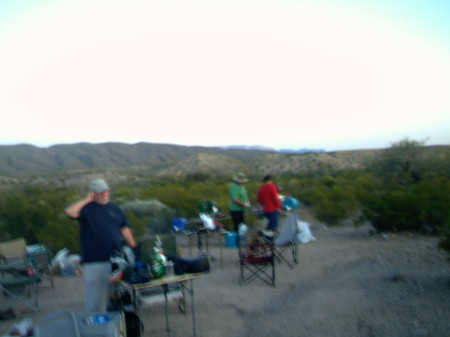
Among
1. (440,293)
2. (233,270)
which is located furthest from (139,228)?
(440,293)

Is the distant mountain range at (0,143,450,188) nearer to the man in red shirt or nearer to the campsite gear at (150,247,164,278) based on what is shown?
the man in red shirt

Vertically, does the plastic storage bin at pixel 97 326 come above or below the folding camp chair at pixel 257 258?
above

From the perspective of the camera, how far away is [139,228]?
35.6 feet

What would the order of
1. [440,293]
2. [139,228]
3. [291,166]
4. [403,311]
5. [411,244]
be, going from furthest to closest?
1. [291,166]
2. [139,228]
3. [411,244]
4. [440,293]
5. [403,311]

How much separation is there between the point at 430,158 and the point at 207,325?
2122 centimetres

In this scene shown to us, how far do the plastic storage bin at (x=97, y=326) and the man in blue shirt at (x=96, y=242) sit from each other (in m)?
0.62

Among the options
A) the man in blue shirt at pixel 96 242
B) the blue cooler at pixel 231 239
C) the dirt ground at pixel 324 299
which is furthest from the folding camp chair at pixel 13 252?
the blue cooler at pixel 231 239

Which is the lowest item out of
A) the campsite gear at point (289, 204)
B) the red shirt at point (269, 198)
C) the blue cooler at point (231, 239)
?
the blue cooler at point (231, 239)

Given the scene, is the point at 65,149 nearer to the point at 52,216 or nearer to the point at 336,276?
the point at 52,216

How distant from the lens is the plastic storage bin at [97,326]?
400 centimetres

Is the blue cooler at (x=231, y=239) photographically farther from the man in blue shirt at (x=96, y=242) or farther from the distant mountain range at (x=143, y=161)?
the distant mountain range at (x=143, y=161)

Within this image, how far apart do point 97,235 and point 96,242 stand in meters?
0.07

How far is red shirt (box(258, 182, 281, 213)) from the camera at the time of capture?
916 centimetres

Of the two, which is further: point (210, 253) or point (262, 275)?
point (210, 253)
